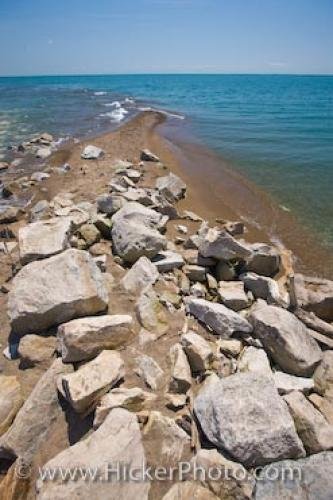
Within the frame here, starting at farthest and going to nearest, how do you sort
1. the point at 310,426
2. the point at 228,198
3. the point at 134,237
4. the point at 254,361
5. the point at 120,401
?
the point at 228,198, the point at 134,237, the point at 254,361, the point at 120,401, the point at 310,426

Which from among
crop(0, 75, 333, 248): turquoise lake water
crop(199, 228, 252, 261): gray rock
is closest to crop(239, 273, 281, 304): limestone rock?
crop(199, 228, 252, 261): gray rock

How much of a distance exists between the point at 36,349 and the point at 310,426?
3062mm

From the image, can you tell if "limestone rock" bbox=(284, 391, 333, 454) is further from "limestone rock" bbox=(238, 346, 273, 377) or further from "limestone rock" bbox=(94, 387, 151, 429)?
"limestone rock" bbox=(94, 387, 151, 429)

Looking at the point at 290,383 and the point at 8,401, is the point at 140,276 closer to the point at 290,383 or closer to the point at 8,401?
the point at 8,401

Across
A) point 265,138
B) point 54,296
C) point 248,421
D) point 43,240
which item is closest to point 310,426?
point 248,421

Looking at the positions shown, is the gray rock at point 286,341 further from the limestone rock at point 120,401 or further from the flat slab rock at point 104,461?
the flat slab rock at point 104,461

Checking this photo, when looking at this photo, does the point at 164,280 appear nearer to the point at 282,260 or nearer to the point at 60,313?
the point at 60,313

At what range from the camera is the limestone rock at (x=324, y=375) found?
3.92 metres

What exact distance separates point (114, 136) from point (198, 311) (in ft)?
53.8

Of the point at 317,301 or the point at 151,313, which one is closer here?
the point at 151,313

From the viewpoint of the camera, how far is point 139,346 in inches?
161

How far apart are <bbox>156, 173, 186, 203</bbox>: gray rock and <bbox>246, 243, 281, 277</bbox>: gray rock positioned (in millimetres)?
4093

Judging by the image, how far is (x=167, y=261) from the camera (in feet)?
18.7

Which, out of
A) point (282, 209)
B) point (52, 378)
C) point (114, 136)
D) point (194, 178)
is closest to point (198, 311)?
point (52, 378)
